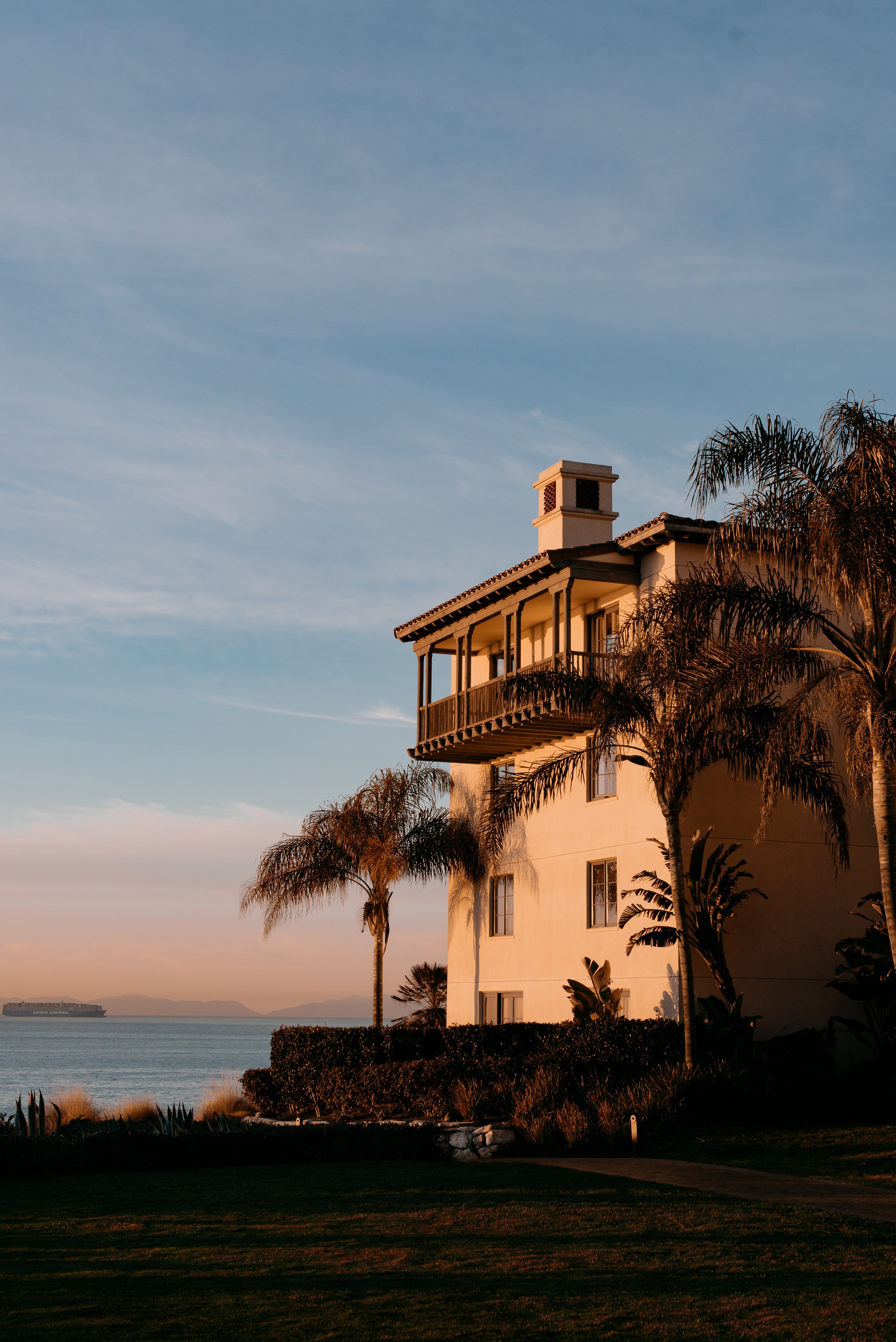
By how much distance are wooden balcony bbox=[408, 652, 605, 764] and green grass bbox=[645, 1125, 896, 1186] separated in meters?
7.19

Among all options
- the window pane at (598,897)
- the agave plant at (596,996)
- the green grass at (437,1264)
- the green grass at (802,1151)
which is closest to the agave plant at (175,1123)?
the green grass at (437,1264)

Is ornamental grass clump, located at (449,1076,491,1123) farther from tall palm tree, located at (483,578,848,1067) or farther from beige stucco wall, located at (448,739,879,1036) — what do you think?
beige stucco wall, located at (448,739,879,1036)

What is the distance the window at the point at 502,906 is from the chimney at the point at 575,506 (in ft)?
23.4

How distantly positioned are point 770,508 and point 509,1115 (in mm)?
9504

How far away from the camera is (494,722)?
25469 mm

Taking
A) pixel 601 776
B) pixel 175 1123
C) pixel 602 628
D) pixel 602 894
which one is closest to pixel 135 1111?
pixel 175 1123

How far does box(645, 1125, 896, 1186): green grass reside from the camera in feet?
49.0

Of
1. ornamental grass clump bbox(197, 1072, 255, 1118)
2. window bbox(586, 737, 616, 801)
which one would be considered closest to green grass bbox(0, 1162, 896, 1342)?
window bbox(586, 737, 616, 801)

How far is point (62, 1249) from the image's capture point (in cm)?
1069

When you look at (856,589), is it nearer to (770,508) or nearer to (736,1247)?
(770,508)

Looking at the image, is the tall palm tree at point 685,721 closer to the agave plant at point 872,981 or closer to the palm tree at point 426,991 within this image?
the agave plant at point 872,981

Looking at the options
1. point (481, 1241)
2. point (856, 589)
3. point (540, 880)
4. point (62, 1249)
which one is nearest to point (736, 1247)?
point (481, 1241)

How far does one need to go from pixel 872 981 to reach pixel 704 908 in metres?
2.99

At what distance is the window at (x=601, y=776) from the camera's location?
955 inches
